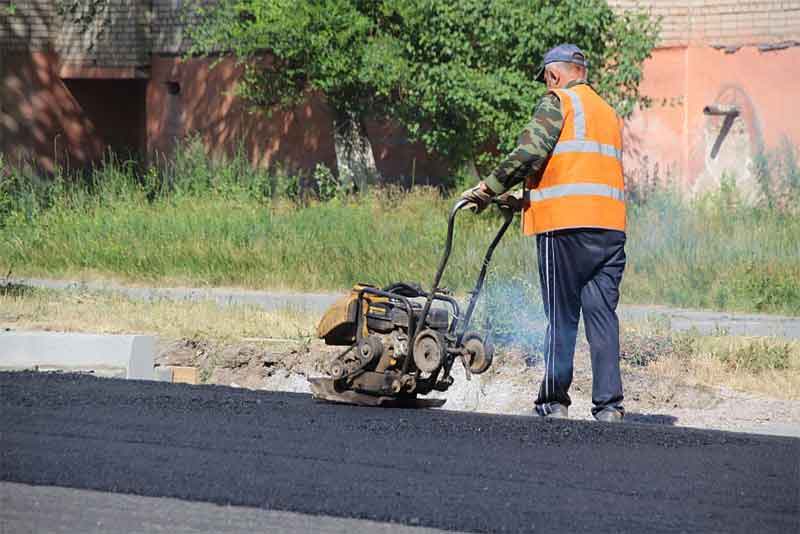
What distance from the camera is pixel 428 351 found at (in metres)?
7.23

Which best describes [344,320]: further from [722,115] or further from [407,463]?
[722,115]

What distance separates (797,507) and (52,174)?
22263 millimetres

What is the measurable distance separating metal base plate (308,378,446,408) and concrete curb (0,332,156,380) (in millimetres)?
2280

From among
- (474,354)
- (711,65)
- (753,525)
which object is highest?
(711,65)

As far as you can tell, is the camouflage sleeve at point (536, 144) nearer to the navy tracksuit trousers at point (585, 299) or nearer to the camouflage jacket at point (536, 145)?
the camouflage jacket at point (536, 145)

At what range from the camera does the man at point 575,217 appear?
7.11 metres

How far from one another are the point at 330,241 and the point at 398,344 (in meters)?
8.22

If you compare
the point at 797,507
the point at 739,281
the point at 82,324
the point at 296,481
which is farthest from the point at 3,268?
the point at 797,507

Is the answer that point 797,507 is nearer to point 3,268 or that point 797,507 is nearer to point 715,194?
point 3,268

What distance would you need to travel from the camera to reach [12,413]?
23.3 feet

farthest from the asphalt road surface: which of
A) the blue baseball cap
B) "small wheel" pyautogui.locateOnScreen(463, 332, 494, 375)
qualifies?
the blue baseball cap

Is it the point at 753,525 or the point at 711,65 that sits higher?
the point at 711,65

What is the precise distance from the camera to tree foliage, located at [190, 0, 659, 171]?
16875 millimetres

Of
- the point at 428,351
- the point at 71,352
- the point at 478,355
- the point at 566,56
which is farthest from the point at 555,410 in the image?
the point at 71,352
